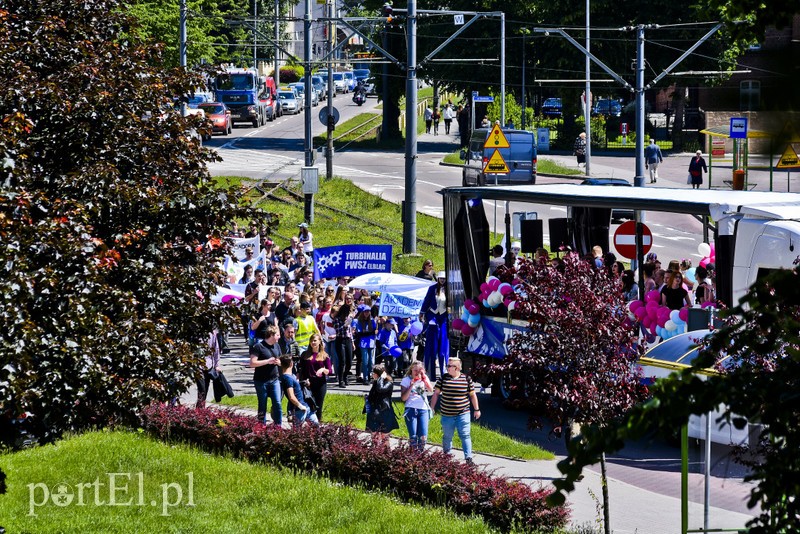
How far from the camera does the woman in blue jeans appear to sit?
15.2m

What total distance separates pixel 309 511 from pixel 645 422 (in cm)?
803

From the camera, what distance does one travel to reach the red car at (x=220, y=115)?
200 feet

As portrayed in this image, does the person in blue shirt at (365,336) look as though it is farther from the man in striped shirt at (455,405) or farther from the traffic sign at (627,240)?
the man in striped shirt at (455,405)

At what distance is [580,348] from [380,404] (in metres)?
4.56

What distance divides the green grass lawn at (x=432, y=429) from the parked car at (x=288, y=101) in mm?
62071

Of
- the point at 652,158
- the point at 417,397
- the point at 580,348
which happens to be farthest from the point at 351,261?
the point at 652,158

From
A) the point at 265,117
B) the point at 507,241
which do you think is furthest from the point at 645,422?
the point at 265,117

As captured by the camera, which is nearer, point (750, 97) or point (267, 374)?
point (750, 97)

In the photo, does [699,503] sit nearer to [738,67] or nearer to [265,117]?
[738,67]

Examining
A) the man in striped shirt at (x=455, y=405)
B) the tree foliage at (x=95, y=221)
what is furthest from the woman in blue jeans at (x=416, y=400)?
the tree foliage at (x=95, y=221)

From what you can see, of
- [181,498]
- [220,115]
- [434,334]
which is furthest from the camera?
[220,115]

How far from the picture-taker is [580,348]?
11.8 metres

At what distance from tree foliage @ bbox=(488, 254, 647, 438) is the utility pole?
18263 mm

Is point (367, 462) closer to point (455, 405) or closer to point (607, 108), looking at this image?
point (455, 405)
